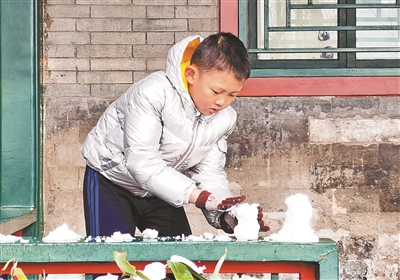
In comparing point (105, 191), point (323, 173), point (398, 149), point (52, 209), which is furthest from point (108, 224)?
point (398, 149)

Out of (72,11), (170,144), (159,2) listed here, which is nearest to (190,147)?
(170,144)

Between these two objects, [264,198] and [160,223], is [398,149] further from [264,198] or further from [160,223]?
[160,223]

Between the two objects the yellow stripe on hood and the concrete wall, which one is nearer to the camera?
the yellow stripe on hood

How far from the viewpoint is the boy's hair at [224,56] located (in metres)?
2.67

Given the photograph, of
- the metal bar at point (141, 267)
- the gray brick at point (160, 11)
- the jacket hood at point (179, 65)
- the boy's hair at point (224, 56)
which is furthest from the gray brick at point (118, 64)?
the metal bar at point (141, 267)

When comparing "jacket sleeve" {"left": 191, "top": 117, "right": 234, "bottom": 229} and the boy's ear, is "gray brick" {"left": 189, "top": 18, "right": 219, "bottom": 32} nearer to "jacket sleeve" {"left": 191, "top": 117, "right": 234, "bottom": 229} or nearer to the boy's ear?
"jacket sleeve" {"left": 191, "top": 117, "right": 234, "bottom": 229}

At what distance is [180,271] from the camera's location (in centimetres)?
129

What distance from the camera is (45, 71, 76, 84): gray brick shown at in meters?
4.61

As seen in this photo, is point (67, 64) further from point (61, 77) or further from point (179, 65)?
point (179, 65)

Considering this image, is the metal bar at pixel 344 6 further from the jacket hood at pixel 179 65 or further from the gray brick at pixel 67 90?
the jacket hood at pixel 179 65

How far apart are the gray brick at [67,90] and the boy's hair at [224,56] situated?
1.97 metres

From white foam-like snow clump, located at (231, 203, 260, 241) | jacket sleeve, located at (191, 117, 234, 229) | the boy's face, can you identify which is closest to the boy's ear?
the boy's face

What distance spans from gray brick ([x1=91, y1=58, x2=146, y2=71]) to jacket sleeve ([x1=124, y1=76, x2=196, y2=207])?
5.67 feet

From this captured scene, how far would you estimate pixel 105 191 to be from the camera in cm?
316
